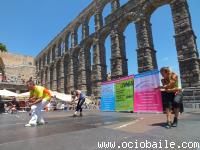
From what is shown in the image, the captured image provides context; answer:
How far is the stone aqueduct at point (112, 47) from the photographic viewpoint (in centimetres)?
1956

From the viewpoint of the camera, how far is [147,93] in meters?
11.1

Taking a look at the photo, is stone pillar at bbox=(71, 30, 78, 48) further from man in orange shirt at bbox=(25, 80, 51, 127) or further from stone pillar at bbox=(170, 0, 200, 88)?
man in orange shirt at bbox=(25, 80, 51, 127)

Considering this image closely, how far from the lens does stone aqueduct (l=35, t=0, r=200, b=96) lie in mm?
19562

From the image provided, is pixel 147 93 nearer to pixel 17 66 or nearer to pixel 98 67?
pixel 98 67

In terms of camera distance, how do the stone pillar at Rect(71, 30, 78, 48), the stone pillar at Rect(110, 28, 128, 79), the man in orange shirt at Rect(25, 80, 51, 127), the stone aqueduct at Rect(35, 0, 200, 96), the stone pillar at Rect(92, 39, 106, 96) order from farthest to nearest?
the stone pillar at Rect(71, 30, 78, 48), the stone pillar at Rect(92, 39, 106, 96), the stone pillar at Rect(110, 28, 128, 79), the stone aqueduct at Rect(35, 0, 200, 96), the man in orange shirt at Rect(25, 80, 51, 127)

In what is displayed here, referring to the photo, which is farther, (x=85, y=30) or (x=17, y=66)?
(x=17, y=66)

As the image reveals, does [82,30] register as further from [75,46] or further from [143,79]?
[143,79]

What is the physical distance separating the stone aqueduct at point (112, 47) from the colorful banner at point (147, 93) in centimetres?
877

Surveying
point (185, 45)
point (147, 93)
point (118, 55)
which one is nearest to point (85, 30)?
point (118, 55)

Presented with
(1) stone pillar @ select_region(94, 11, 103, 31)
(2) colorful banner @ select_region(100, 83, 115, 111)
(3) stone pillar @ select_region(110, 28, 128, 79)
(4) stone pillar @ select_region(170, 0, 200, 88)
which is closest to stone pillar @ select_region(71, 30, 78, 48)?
(1) stone pillar @ select_region(94, 11, 103, 31)

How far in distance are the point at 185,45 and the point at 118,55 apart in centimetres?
890

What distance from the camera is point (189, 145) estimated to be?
11.2 ft

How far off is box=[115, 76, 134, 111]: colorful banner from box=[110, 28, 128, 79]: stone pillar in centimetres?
1289

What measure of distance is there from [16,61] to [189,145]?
6294cm
